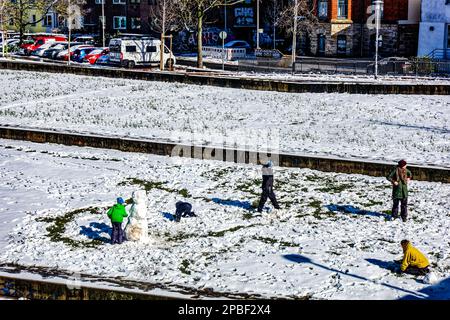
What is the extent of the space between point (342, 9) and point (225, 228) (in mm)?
43322

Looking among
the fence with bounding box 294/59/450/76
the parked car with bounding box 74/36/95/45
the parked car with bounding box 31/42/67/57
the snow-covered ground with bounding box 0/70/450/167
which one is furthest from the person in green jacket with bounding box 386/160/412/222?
the parked car with bounding box 74/36/95/45

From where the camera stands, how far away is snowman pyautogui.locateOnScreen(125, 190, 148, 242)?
1845cm

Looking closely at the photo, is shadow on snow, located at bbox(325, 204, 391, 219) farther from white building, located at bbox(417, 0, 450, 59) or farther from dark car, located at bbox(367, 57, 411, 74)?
white building, located at bbox(417, 0, 450, 59)

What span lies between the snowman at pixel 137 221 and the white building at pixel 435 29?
136 feet

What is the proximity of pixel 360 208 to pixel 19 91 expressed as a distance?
82.2ft

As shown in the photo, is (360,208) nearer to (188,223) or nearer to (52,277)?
(188,223)

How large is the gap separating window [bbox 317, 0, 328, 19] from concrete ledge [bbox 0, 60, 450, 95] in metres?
21.3

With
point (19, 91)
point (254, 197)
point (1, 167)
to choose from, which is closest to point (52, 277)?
point (254, 197)

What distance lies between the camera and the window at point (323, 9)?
6006 centimetres

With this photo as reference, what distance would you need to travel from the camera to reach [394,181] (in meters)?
19.8

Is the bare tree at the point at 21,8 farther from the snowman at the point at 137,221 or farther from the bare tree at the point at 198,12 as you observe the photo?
the snowman at the point at 137,221

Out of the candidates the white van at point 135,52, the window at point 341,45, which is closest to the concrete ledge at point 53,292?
the white van at point 135,52

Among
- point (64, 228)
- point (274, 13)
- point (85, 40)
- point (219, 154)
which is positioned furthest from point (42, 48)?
point (64, 228)

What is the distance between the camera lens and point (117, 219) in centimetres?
1834
